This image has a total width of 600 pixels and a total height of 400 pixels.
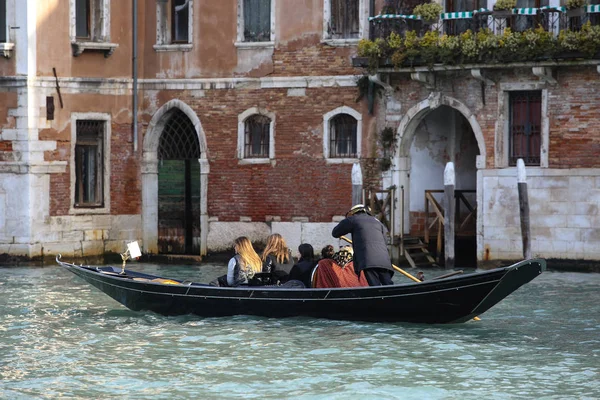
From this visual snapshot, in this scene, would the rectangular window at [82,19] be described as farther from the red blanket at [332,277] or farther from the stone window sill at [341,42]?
the red blanket at [332,277]

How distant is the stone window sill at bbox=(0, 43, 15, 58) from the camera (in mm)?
19250

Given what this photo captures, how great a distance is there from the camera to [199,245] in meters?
21.0

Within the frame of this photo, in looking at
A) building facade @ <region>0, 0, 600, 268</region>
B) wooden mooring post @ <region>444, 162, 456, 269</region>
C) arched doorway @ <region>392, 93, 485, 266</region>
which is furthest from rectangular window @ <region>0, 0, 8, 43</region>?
wooden mooring post @ <region>444, 162, 456, 269</region>

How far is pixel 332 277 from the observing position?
13297 mm

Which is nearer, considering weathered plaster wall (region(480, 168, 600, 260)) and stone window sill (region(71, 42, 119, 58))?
weathered plaster wall (region(480, 168, 600, 260))

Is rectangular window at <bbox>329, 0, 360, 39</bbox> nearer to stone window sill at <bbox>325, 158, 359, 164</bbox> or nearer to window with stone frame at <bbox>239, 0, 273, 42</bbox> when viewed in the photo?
window with stone frame at <bbox>239, 0, 273, 42</bbox>

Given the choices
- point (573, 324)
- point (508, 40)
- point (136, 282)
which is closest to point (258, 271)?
point (136, 282)

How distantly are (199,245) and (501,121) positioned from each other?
5107mm

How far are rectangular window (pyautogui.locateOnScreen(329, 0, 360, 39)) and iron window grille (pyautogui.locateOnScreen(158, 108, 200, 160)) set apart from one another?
2.81 m

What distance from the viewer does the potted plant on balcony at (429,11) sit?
1866 cm

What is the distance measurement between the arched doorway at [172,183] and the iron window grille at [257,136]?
77 centimetres

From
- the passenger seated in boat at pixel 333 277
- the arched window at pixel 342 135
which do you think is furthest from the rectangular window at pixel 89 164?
the passenger seated in boat at pixel 333 277

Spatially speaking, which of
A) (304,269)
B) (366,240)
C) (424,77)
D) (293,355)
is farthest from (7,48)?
(293,355)

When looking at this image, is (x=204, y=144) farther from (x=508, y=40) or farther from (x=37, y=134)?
(x=508, y=40)
